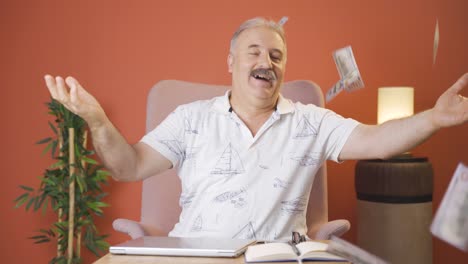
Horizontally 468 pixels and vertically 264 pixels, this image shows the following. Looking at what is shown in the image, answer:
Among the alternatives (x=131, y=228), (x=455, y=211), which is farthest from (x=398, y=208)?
(x=455, y=211)

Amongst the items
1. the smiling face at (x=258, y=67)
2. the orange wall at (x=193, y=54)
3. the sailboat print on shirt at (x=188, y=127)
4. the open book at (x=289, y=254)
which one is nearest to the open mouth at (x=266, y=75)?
the smiling face at (x=258, y=67)

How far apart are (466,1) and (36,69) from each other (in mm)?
2549

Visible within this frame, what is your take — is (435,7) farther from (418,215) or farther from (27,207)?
(27,207)

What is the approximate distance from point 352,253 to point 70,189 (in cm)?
215

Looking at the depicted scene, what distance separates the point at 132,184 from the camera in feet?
10.7

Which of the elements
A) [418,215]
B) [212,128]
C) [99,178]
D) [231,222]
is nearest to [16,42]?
[99,178]

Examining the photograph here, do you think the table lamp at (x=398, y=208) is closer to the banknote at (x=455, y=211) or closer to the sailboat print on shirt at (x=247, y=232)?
the sailboat print on shirt at (x=247, y=232)

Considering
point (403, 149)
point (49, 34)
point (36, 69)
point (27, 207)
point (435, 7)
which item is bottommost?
point (27, 207)

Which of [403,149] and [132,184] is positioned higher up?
[403,149]

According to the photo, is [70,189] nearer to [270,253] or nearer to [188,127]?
[188,127]

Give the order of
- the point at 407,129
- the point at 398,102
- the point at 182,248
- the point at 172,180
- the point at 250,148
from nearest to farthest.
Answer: the point at 182,248
the point at 407,129
the point at 250,148
the point at 172,180
the point at 398,102

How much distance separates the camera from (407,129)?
174 centimetres

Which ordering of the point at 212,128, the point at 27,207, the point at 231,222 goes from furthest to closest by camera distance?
1. the point at 27,207
2. the point at 212,128
3. the point at 231,222

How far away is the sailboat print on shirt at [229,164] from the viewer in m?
1.98
